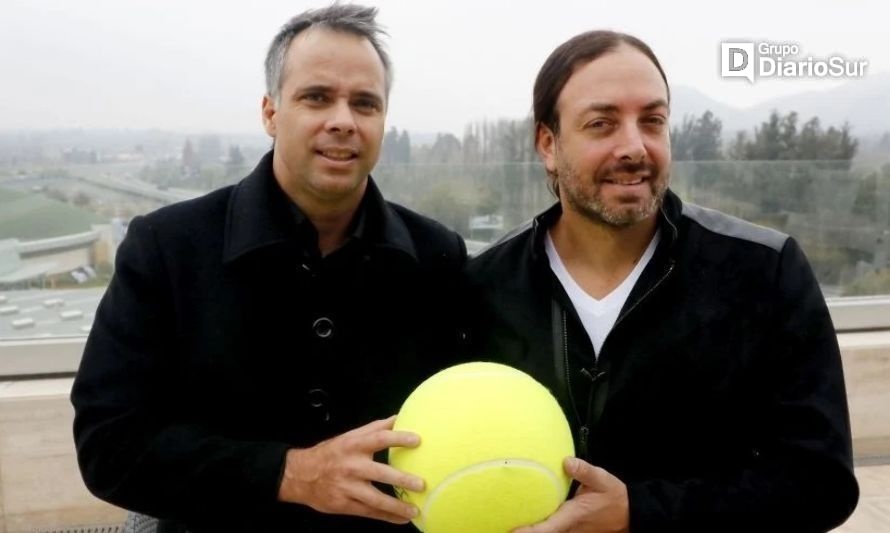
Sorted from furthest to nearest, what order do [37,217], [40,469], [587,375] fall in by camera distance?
1. [37,217]
2. [40,469]
3. [587,375]

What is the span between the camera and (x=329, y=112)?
1448 millimetres

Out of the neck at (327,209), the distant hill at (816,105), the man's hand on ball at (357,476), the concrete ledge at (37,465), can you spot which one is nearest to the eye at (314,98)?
the neck at (327,209)

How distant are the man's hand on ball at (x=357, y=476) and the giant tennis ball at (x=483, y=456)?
0.02 meters

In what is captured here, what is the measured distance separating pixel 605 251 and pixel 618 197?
14 cm

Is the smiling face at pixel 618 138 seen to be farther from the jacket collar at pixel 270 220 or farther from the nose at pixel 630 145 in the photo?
the jacket collar at pixel 270 220

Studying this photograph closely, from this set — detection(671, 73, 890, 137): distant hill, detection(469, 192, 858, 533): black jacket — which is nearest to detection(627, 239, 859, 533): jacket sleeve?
detection(469, 192, 858, 533): black jacket

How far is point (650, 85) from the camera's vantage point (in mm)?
1414

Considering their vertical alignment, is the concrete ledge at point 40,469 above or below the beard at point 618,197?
below

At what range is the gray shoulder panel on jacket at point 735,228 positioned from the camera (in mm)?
1436

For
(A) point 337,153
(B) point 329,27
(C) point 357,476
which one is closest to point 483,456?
(C) point 357,476

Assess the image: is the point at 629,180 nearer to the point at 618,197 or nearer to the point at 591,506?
the point at 618,197

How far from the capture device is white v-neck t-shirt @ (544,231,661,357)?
1.45 m

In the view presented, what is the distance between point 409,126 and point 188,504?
1.77 meters

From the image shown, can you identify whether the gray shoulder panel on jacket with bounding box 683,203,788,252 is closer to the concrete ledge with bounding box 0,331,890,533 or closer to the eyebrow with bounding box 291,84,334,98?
the eyebrow with bounding box 291,84,334,98
